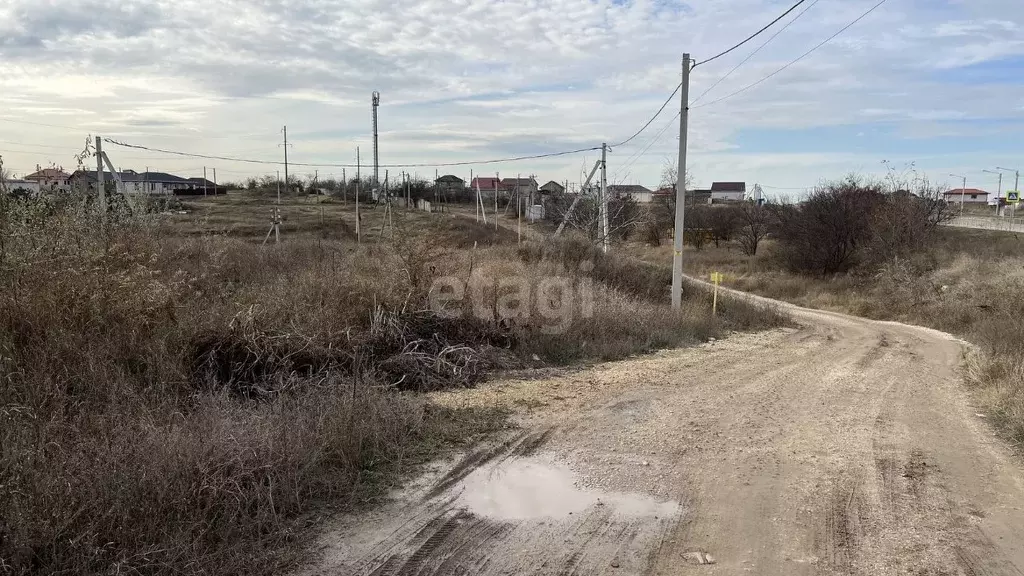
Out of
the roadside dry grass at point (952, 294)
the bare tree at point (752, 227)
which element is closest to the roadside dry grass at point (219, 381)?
the roadside dry grass at point (952, 294)

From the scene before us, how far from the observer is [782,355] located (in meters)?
10.7

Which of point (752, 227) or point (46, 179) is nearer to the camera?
point (46, 179)

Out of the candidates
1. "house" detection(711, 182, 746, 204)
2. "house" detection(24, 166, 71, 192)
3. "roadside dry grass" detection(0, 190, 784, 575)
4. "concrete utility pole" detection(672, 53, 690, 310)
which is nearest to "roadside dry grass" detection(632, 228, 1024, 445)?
"roadside dry grass" detection(0, 190, 784, 575)

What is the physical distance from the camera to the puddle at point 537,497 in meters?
4.33

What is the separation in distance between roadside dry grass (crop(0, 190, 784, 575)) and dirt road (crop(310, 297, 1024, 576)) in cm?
57

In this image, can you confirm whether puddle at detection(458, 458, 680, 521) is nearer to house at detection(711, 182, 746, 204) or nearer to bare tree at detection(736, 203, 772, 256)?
bare tree at detection(736, 203, 772, 256)

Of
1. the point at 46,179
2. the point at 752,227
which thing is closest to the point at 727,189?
the point at 752,227

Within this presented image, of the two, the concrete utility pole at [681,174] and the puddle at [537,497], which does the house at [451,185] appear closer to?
the concrete utility pole at [681,174]

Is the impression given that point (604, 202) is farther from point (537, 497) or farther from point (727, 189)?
point (727, 189)

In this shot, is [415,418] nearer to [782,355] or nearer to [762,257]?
[782,355]

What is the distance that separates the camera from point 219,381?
6895mm

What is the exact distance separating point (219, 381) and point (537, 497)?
13.5 ft

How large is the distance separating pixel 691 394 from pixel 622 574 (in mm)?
4233

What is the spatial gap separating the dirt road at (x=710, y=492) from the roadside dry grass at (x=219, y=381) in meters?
0.57
